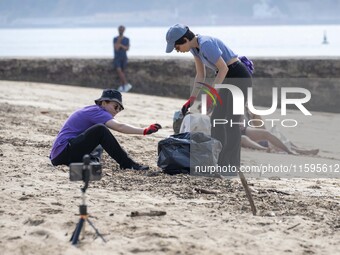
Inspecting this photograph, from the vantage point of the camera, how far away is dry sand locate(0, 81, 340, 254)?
601 centimetres

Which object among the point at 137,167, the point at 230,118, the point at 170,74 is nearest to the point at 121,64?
the point at 170,74

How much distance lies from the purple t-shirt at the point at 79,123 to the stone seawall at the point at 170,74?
900 centimetres

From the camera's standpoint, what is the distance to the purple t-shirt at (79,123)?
8297 mm

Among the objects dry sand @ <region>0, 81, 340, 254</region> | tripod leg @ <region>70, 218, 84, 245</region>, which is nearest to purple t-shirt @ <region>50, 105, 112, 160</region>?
dry sand @ <region>0, 81, 340, 254</region>

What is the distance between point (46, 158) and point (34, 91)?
760cm

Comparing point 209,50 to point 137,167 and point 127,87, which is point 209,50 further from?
point 127,87

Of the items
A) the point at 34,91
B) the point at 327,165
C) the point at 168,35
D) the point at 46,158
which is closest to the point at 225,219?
the point at 168,35

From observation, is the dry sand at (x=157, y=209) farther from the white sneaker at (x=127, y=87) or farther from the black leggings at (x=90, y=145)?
the white sneaker at (x=127, y=87)

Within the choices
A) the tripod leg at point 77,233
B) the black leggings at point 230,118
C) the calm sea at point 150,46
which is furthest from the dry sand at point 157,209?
the calm sea at point 150,46

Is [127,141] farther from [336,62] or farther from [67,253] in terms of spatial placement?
[336,62]

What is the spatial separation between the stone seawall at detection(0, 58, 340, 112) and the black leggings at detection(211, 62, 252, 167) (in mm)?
8337

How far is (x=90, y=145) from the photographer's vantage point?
322 inches

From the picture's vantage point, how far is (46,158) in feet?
29.1

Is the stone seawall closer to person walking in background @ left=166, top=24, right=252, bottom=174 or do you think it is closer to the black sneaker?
person walking in background @ left=166, top=24, right=252, bottom=174
